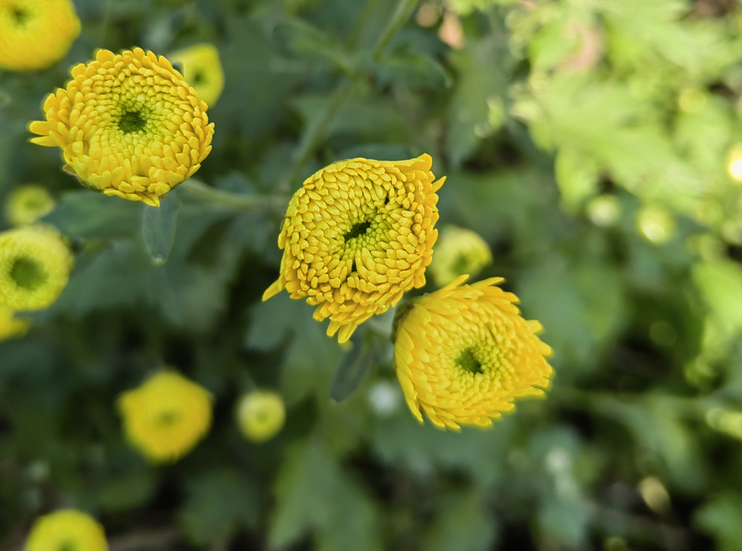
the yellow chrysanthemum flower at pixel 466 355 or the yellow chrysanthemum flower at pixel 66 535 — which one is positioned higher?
the yellow chrysanthemum flower at pixel 466 355

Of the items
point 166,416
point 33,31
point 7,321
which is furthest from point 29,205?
point 166,416

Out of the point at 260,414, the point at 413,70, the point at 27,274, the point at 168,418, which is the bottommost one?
the point at 168,418

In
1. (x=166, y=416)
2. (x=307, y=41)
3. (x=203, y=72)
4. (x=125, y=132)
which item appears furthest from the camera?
(x=166, y=416)

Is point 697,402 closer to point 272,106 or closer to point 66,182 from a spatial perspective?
point 272,106

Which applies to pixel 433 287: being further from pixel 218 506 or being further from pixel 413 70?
pixel 218 506

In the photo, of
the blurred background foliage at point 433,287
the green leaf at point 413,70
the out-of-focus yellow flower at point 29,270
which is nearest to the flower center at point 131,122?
the out-of-focus yellow flower at point 29,270

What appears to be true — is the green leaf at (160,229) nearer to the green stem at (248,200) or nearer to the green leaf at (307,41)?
the green stem at (248,200)
